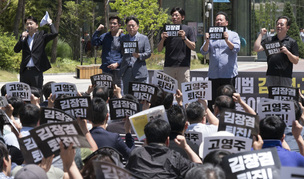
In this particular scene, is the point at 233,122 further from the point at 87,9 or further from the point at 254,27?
the point at 254,27

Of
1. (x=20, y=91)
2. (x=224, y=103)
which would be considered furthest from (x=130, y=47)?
(x=224, y=103)

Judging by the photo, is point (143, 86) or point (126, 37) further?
point (126, 37)

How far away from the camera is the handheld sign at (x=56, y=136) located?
4055 mm

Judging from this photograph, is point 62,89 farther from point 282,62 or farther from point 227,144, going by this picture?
point 227,144

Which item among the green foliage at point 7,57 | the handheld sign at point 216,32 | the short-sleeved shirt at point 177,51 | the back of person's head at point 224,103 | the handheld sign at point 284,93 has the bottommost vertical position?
the green foliage at point 7,57

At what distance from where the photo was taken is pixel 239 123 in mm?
5156

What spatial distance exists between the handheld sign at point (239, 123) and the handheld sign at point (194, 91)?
99.8 inches

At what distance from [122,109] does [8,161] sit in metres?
2.40

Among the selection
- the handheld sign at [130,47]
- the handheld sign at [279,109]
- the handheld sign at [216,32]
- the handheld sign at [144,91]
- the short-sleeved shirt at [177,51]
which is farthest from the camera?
the short-sleeved shirt at [177,51]

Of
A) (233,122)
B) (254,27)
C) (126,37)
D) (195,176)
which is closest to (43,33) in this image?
(126,37)

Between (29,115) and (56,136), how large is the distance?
185cm

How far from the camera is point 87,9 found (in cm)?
3700

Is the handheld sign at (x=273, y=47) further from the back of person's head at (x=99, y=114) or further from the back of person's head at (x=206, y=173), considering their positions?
the back of person's head at (x=206, y=173)

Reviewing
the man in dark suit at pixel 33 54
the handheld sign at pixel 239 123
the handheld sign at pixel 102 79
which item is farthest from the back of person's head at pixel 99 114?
the man in dark suit at pixel 33 54
